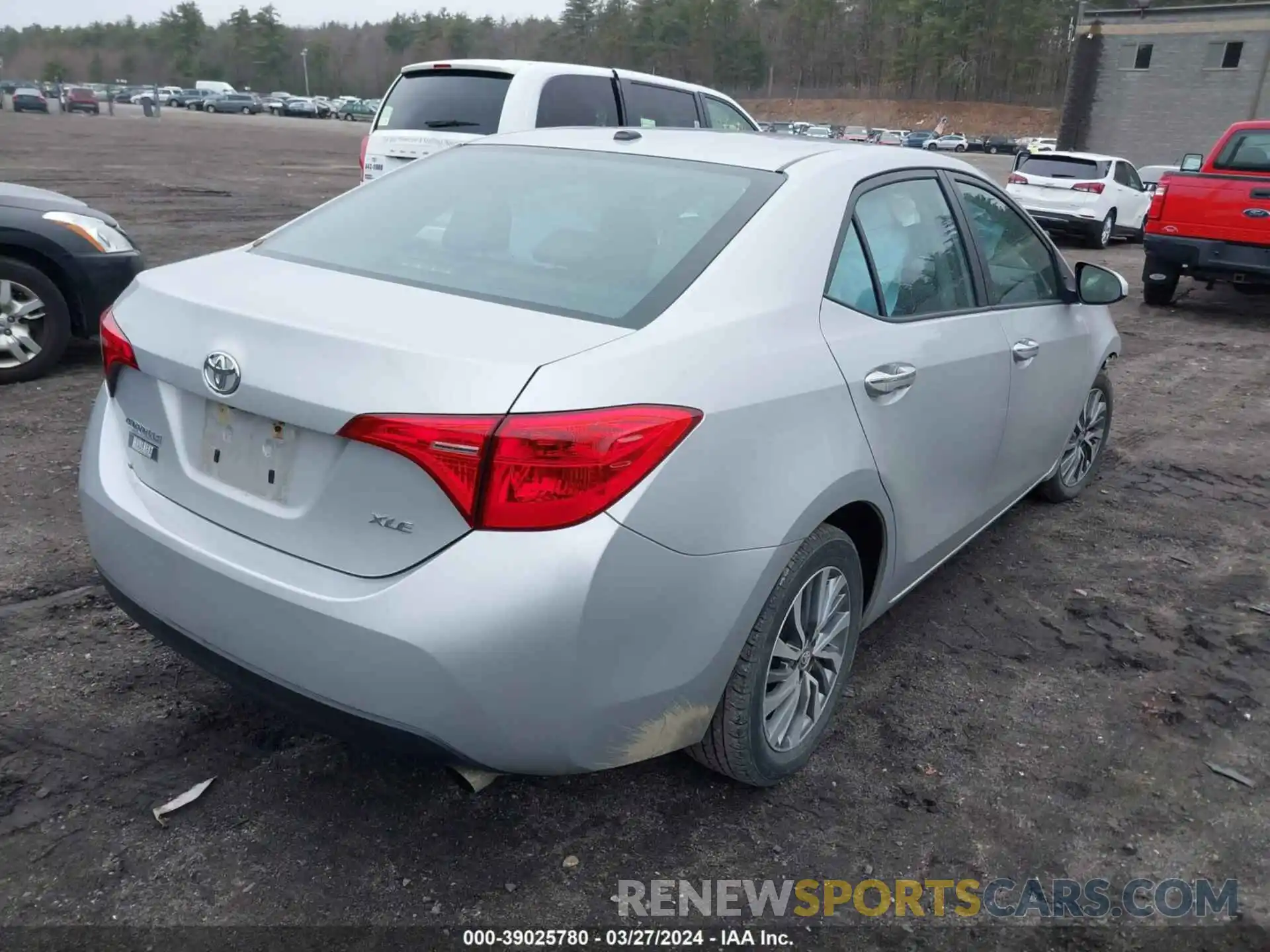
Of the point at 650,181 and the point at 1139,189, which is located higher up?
the point at 650,181

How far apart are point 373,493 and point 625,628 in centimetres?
58

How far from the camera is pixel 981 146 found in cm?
7138

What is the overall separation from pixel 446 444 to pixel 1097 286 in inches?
132

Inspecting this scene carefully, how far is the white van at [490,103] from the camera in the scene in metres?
7.86

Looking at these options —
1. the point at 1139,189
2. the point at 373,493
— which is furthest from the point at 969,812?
the point at 1139,189

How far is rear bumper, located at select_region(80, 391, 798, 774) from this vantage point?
1969mm

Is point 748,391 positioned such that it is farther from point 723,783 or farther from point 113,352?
point 113,352

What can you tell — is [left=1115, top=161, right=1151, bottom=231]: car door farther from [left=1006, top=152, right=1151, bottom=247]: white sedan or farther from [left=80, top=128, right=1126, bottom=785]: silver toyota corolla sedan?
[left=80, top=128, right=1126, bottom=785]: silver toyota corolla sedan

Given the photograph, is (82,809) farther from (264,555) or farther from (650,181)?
(650,181)

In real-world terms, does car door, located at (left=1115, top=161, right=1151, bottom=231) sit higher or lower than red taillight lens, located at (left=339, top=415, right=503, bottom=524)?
lower

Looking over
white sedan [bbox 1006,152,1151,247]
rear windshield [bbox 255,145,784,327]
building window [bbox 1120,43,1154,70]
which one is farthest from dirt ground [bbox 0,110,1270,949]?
building window [bbox 1120,43,1154,70]

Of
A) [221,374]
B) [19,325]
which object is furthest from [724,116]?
[221,374]

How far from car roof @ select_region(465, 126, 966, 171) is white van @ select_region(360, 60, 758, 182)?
450 cm

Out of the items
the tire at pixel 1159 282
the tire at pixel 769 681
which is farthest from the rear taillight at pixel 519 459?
the tire at pixel 1159 282
